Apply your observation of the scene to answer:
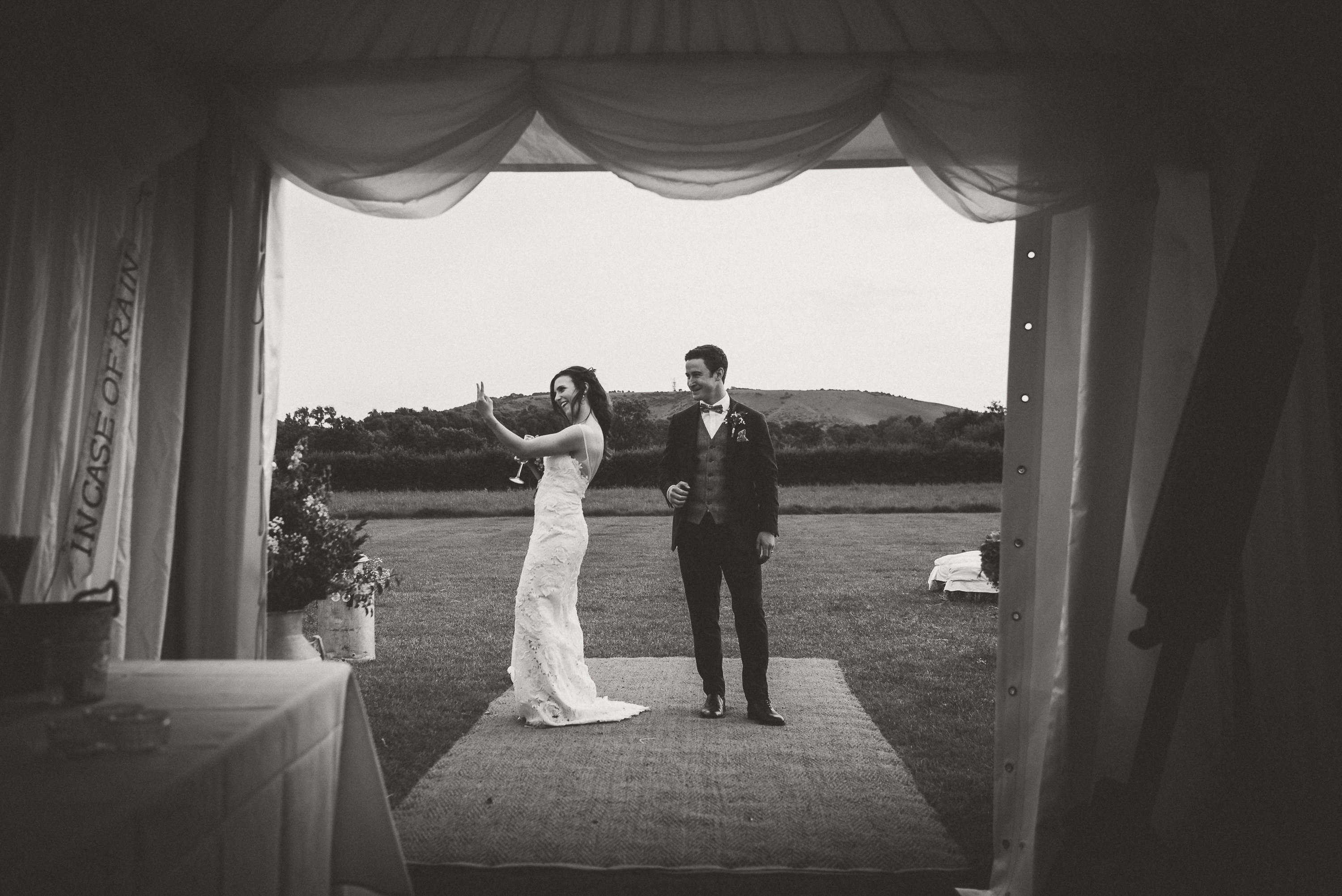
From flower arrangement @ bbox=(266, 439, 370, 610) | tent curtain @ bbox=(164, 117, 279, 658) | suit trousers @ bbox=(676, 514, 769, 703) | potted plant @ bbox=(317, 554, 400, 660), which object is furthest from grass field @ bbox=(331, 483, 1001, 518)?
tent curtain @ bbox=(164, 117, 279, 658)

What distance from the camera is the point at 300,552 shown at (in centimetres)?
483

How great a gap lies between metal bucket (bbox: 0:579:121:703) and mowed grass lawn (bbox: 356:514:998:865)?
206 centimetres

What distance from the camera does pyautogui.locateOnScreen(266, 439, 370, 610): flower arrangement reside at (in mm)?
4672

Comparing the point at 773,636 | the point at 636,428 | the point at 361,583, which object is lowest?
the point at 773,636

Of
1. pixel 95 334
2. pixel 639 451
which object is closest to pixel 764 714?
pixel 95 334

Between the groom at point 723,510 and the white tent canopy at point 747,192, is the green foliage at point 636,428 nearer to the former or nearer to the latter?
the groom at point 723,510

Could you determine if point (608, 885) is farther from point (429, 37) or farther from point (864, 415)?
point (864, 415)

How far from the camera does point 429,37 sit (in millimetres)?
3002

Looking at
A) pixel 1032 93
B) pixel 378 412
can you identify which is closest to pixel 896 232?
pixel 1032 93

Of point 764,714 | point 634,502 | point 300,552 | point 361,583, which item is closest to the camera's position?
point 764,714

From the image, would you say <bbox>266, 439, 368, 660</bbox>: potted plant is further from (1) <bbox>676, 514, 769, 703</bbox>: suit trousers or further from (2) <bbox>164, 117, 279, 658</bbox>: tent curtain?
(1) <bbox>676, 514, 769, 703</bbox>: suit trousers

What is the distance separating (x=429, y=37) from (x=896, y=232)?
7.75 metres

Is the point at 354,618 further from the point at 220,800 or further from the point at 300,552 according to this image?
the point at 220,800

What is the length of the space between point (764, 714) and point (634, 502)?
18551 millimetres
